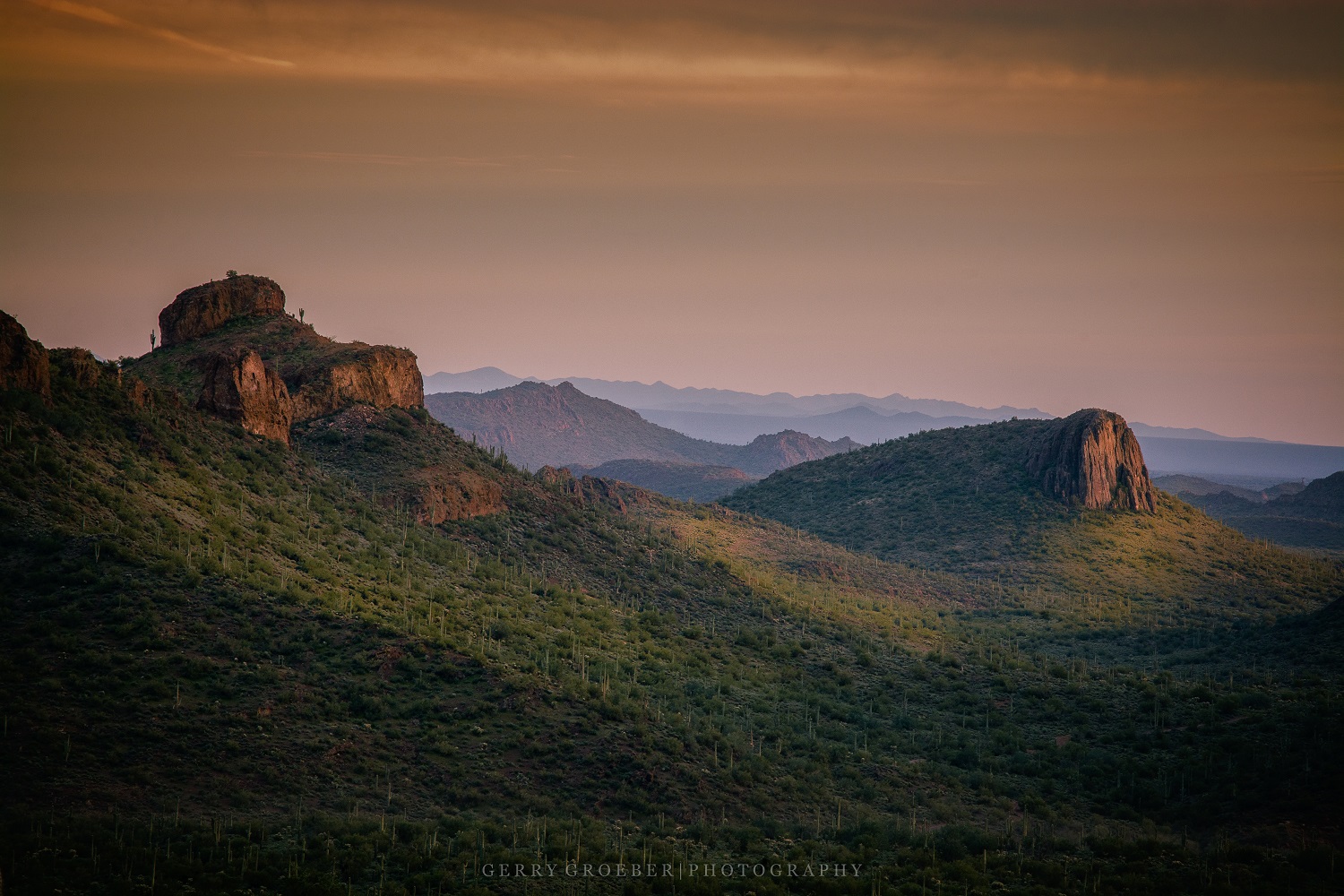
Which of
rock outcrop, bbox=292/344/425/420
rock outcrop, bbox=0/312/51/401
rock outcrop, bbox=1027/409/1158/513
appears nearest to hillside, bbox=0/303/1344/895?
rock outcrop, bbox=0/312/51/401

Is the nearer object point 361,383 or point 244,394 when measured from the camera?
point 244,394

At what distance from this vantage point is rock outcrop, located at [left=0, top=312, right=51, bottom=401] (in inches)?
1795

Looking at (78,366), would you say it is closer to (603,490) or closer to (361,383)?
(361,383)

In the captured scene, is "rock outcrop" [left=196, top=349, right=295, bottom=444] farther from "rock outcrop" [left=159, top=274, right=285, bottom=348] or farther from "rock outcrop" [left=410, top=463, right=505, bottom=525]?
"rock outcrop" [left=159, top=274, right=285, bottom=348]

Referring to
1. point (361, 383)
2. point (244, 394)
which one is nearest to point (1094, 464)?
point (361, 383)

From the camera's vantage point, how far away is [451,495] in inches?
2734

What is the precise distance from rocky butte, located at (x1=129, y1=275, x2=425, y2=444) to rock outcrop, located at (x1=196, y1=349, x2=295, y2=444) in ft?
0.19

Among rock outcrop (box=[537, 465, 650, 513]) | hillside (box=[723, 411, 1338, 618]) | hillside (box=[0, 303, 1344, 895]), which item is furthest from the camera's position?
hillside (box=[723, 411, 1338, 618])

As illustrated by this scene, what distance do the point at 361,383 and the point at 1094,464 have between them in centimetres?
9249

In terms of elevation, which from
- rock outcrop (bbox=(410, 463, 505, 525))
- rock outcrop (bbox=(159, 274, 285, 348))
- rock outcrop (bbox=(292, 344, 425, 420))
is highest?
rock outcrop (bbox=(159, 274, 285, 348))

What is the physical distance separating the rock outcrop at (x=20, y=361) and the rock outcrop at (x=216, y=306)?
3063cm

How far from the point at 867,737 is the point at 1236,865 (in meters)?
20.4

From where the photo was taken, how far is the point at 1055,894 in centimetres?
3066

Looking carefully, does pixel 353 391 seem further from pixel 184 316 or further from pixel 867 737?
pixel 867 737
